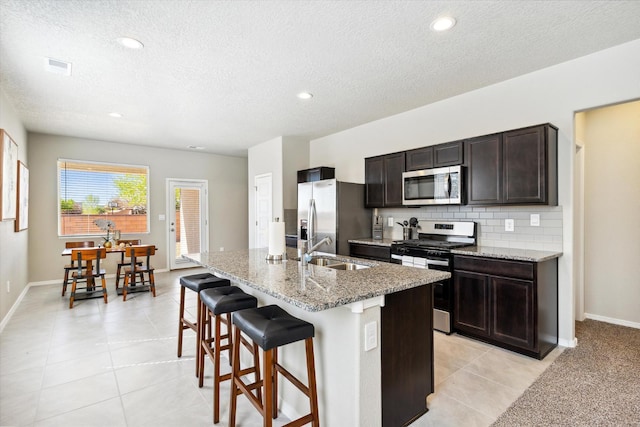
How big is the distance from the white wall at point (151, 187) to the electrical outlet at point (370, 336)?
243 inches

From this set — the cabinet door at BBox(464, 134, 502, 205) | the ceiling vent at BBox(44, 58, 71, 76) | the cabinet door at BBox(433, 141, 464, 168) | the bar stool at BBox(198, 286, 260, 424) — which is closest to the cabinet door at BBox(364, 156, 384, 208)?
the cabinet door at BBox(433, 141, 464, 168)

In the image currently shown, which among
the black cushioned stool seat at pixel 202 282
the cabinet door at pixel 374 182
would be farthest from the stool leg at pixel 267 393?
the cabinet door at pixel 374 182

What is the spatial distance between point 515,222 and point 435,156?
3.53 feet

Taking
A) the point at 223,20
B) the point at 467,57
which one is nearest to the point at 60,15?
the point at 223,20

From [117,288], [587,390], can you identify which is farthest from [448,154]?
[117,288]

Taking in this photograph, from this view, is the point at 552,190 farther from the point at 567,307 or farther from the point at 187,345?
the point at 187,345

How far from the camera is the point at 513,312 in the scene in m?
2.82

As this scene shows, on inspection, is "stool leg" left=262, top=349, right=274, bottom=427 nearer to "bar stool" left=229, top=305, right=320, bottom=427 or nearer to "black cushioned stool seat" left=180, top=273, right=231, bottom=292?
"bar stool" left=229, top=305, right=320, bottom=427

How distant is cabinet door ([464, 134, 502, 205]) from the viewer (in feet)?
10.4

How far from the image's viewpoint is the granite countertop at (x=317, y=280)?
1474 mm

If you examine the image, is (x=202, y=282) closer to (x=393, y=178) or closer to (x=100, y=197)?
(x=393, y=178)

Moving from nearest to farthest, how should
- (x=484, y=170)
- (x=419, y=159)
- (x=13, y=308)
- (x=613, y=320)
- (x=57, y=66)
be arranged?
(x=57, y=66)
(x=484, y=170)
(x=613, y=320)
(x=419, y=159)
(x=13, y=308)

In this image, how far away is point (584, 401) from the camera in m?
2.13

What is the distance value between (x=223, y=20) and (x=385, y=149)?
9.63 ft
